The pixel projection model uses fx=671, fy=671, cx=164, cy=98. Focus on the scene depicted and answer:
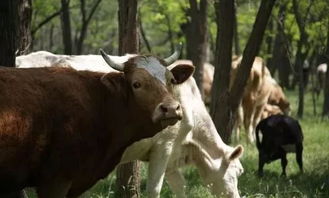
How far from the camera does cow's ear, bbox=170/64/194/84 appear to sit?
24.4 feet

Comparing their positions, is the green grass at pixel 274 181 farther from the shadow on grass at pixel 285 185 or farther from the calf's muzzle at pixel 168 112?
the calf's muzzle at pixel 168 112

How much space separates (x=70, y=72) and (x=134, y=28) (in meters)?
2.62

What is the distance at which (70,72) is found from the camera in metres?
6.71

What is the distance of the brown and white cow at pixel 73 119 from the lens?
5871 mm

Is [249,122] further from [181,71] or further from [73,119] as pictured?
[73,119]

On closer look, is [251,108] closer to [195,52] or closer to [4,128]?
[195,52]

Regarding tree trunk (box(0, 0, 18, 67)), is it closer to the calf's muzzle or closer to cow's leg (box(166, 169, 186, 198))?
the calf's muzzle

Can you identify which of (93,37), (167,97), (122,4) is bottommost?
(93,37)

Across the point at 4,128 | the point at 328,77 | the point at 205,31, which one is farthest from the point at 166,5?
the point at 4,128

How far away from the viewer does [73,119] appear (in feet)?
20.3

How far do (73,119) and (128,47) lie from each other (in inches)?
127

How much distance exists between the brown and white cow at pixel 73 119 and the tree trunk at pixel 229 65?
4.20 meters

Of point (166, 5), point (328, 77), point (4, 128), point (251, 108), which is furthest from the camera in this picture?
point (166, 5)

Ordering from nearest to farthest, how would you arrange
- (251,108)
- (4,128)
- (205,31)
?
(4,128) < (205,31) < (251,108)
